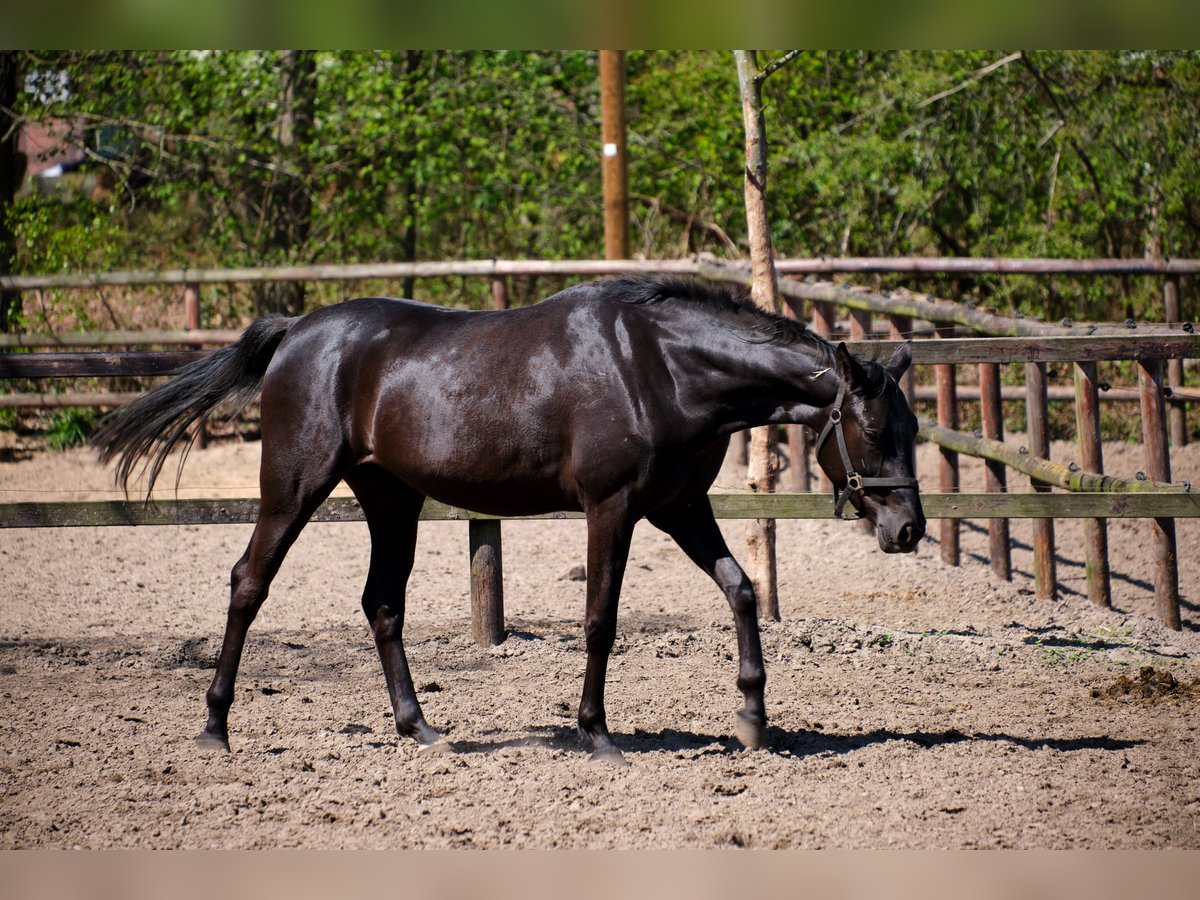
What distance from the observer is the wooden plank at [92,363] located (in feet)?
19.6

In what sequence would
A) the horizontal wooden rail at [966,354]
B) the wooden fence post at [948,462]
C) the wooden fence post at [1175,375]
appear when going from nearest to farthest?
the horizontal wooden rail at [966,354]
the wooden fence post at [948,462]
the wooden fence post at [1175,375]

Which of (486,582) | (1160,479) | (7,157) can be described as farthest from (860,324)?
(7,157)

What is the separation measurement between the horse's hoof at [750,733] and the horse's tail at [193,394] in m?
2.31

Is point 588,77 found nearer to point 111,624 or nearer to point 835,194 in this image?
point 835,194

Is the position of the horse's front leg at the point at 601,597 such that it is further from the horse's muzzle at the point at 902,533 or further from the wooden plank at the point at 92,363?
the wooden plank at the point at 92,363

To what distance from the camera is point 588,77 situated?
15070 mm

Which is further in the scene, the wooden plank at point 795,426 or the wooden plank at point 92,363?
the wooden plank at point 795,426

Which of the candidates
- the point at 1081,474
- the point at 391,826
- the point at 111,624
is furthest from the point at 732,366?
the point at 111,624

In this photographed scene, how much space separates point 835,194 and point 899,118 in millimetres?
1091

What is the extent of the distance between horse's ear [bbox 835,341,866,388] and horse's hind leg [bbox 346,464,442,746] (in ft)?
5.85

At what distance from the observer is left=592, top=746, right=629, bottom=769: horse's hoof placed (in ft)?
13.8

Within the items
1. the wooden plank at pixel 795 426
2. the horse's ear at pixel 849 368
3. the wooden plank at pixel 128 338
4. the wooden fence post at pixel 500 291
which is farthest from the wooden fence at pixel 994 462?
the wooden plank at pixel 128 338

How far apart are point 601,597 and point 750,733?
73 cm

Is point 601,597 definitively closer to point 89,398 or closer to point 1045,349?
point 1045,349
